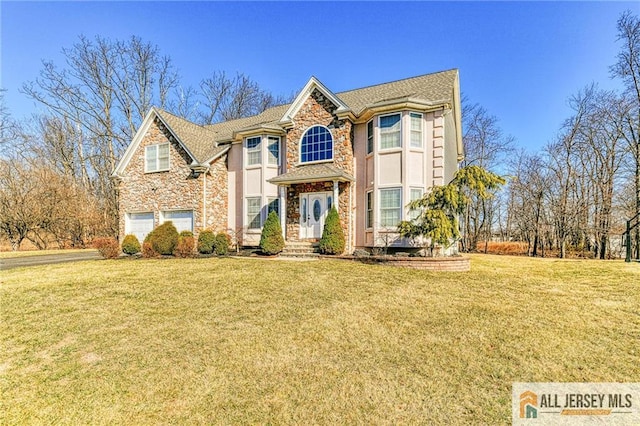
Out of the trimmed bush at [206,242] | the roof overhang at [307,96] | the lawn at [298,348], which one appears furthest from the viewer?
the trimmed bush at [206,242]

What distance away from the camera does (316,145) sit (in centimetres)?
1480

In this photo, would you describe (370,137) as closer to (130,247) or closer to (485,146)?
(130,247)

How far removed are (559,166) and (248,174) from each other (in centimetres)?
2337

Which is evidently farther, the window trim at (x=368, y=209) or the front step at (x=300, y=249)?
the window trim at (x=368, y=209)

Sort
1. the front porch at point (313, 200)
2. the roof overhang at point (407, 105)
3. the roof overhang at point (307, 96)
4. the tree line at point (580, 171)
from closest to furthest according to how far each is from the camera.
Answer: the roof overhang at point (407, 105), the front porch at point (313, 200), the roof overhang at point (307, 96), the tree line at point (580, 171)

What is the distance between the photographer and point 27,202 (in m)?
21.6

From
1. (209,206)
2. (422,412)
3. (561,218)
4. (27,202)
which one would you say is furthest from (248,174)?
(561,218)

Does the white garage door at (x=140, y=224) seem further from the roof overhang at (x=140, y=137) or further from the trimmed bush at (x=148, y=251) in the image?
the trimmed bush at (x=148, y=251)

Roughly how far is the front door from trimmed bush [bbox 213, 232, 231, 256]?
3685 mm

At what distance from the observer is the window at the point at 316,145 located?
14555mm

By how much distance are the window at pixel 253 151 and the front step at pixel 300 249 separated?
4.84 meters

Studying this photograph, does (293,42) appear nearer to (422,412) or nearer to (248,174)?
(248,174)

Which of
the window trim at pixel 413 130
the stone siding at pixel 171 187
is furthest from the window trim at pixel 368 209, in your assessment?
Answer: the stone siding at pixel 171 187

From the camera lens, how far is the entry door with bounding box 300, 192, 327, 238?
14.4 metres
